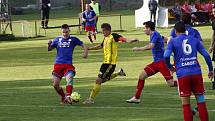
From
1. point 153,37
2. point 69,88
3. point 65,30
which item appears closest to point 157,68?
point 153,37

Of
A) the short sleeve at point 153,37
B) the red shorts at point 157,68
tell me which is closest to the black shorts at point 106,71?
the red shorts at point 157,68

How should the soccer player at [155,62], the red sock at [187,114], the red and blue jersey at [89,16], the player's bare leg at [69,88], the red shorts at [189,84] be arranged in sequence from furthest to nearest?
the red and blue jersey at [89,16], the soccer player at [155,62], the player's bare leg at [69,88], the red shorts at [189,84], the red sock at [187,114]

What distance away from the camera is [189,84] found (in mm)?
12648

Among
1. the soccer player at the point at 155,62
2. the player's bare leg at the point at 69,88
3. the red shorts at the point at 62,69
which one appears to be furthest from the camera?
the red shorts at the point at 62,69

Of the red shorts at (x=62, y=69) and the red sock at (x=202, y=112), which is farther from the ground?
the red shorts at (x=62, y=69)

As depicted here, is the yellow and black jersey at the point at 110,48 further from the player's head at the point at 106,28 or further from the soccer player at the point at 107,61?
the player's head at the point at 106,28

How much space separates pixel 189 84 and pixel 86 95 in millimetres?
6054

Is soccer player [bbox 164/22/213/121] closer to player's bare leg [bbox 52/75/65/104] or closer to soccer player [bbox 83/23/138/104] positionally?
soccer player [bbox 83/23/138/104]

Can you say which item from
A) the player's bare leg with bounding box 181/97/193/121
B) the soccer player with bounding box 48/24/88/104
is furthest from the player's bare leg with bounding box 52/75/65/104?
the player's bare leg with bounding box 181/97/193/121

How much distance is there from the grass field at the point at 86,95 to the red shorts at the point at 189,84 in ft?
3.90

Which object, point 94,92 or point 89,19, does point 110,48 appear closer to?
point 94,92

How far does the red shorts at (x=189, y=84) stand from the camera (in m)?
12.6

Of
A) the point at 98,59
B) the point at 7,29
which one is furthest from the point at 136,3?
the point at 98,59

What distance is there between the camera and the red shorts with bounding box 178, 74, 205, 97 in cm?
1260
